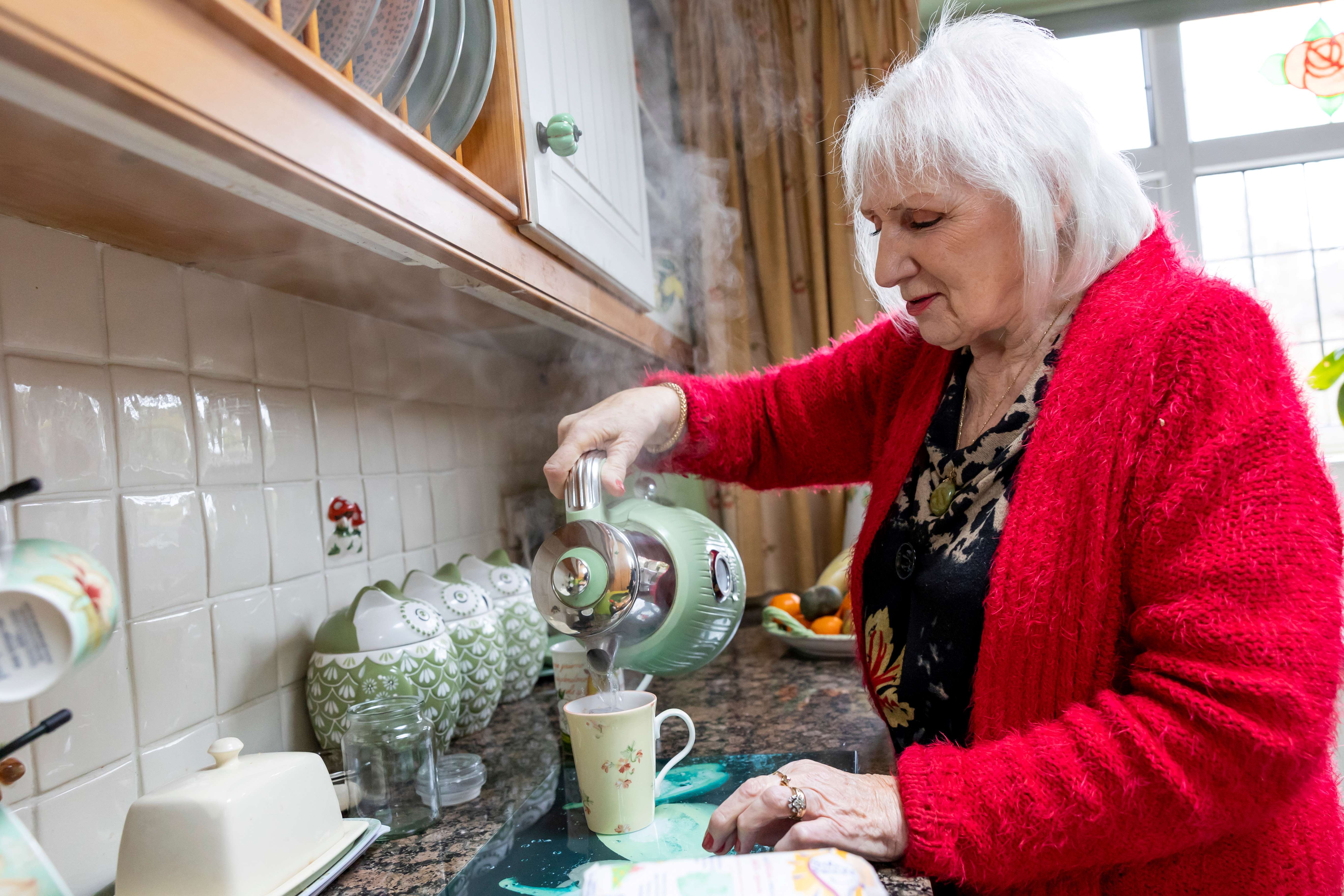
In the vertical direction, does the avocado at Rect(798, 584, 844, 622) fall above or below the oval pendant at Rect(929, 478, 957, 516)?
below

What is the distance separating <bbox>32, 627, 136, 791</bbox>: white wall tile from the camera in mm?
699

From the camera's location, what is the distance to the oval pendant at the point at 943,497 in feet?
2.89

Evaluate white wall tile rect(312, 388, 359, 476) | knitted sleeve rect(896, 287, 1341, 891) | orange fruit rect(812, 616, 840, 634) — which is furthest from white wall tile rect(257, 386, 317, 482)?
orange fruit rect(812, 616, 840, 634)

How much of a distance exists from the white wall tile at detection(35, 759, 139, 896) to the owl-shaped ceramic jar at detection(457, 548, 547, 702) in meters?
0.51

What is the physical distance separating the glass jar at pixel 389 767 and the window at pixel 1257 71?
2.50 metres

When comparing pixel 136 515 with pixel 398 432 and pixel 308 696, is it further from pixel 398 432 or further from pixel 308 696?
pixel 398 432

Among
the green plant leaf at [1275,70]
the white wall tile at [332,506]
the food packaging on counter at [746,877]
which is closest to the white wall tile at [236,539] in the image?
the white wall tile at [332,506]

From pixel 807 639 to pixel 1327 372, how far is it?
1.18 metres

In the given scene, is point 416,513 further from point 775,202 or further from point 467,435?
point 775,202

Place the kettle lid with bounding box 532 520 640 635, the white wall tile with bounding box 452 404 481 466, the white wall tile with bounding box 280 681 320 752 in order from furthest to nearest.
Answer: the white wall tile with bounding box 452 404 481 466 < the white wall tile with bounding box 280 681 320 752 < the kettle lid with bounding box 532 520 640 635

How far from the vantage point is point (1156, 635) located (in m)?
0.65

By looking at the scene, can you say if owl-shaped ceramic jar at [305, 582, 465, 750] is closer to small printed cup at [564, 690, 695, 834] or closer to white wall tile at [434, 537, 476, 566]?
small printed cup at [564, 690, 695, 834]

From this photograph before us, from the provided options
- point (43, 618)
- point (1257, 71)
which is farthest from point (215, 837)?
point (1257, 71)

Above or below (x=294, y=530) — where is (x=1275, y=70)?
above
